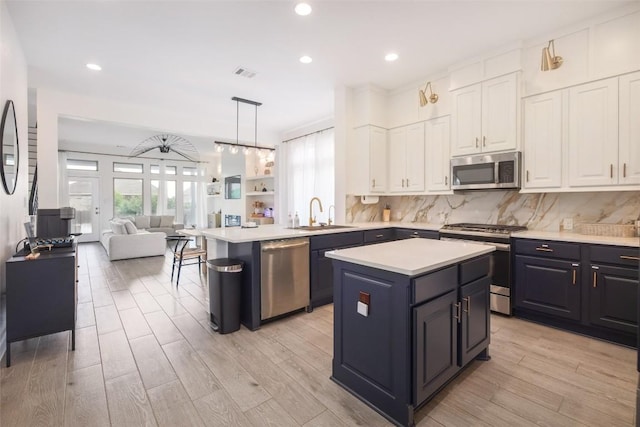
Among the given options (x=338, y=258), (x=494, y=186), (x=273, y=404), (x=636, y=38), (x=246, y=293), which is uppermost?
(x=636, y=38)

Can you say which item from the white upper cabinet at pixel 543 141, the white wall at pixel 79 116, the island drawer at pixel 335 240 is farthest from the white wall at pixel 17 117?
the white upper cabinet at pixel 543 141

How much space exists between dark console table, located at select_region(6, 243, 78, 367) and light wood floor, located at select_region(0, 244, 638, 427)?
242 millimetres

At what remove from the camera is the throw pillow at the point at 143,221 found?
908 centimetres

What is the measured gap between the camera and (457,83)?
3680 millimetres

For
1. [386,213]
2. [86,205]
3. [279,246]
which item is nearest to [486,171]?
[386,213]

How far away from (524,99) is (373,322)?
3.05m

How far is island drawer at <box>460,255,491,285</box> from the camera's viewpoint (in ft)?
6.35

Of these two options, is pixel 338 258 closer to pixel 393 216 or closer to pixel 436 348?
pixel 436 348

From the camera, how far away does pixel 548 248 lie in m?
2.82

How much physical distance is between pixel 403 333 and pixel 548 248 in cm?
213

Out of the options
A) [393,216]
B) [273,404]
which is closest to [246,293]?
[273,404]

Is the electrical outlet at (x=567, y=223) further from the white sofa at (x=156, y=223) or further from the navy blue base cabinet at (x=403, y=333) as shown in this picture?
the white sofa at (x=156, y=223)

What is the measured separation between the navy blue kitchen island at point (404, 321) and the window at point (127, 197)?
9.94 m

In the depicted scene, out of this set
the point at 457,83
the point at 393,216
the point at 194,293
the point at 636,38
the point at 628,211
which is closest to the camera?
the point at 636,38
